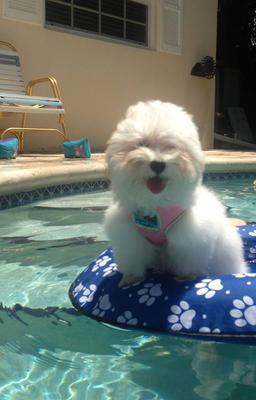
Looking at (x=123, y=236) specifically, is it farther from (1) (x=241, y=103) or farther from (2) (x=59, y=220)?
(1) (x=241, y=103)

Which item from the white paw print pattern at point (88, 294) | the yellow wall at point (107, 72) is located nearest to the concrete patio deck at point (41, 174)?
the white paw print pattern at point (88, 294)

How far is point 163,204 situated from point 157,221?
10 cm

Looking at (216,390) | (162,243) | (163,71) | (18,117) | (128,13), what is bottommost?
(216,390)

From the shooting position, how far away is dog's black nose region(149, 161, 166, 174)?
206cm

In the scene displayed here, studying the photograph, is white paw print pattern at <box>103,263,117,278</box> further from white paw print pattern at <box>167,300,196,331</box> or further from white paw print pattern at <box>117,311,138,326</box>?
white paw print pattern at <box>167,300,196,331</box>

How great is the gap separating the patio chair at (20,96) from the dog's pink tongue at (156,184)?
5.65m

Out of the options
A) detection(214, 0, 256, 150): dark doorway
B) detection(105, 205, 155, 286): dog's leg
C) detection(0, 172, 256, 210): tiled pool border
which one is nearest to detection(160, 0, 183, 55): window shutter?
detection(214, 0, 256, 150): dark doorway

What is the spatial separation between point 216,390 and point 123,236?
Result: 79 cm

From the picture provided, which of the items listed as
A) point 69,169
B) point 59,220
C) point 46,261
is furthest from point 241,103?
point 46,261

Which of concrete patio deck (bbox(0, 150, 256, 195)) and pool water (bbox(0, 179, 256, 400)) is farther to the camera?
concrete patio deck (bbox(0, 150, 256, 195))

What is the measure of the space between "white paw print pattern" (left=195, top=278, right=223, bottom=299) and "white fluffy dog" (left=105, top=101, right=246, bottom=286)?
0.39 ft

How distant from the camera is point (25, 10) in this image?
8875 millimetres

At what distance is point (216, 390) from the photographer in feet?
6.20

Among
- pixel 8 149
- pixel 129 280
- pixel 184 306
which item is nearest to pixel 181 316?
pixel 184 306
